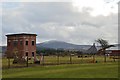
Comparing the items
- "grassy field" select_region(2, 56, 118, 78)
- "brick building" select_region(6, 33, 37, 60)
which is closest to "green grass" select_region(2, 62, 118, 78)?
"grassy field" select_region(2, 56, 118, 78)

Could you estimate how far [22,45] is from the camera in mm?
84875

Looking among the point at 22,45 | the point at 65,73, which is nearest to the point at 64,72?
the point at 65,73

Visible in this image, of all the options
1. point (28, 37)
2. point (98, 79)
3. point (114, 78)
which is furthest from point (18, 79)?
point (28, 37)

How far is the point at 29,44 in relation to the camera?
85062 mm

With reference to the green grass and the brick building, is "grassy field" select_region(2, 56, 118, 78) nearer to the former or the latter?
the green grass

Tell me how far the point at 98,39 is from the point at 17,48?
77.9m

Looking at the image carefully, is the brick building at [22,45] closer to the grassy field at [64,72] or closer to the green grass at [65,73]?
the grassy field at [64,72]

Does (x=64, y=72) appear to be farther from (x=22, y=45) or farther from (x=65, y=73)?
(x=22, y=45)

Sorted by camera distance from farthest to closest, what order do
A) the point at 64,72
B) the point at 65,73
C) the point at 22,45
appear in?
the point at 22,45 → the point at 64,72 → the point at 65,73

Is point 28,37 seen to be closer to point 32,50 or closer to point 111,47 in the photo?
point 32,50

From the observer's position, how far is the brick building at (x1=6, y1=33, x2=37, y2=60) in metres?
84.5

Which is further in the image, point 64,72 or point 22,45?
point 22,45

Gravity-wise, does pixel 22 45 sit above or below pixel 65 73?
above

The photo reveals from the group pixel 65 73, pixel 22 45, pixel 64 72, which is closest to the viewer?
pixel 65 73
